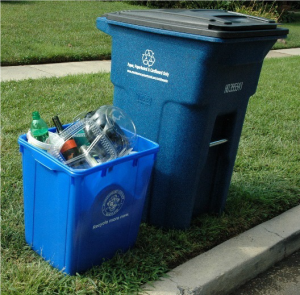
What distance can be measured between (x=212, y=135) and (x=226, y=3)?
12.1 m

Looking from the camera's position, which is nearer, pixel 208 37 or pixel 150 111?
pixel 208 37

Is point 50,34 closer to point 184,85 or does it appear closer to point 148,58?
point 148,58

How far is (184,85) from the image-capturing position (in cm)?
252

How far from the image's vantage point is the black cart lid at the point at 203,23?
233cm

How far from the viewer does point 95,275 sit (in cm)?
244

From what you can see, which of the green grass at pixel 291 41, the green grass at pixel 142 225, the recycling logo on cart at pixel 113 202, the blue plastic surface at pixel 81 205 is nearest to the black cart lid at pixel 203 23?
the blue plastic surface at pixel 81 205

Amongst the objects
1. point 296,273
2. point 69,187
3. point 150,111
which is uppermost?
point 150,111

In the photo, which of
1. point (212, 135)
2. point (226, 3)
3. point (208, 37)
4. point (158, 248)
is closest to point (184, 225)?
point (158, 248)

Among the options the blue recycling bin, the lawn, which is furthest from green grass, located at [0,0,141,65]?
the blue recycling bin

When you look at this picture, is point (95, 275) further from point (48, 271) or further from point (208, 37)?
point (208, 37)

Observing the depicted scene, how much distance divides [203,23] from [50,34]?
7.06 metres

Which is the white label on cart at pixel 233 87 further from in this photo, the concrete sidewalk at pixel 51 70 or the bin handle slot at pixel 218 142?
the concrete sidewalk at pixel 51 70

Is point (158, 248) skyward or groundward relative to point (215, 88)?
groundward

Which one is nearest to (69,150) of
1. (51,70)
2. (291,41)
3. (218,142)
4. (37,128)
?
(37,128)
